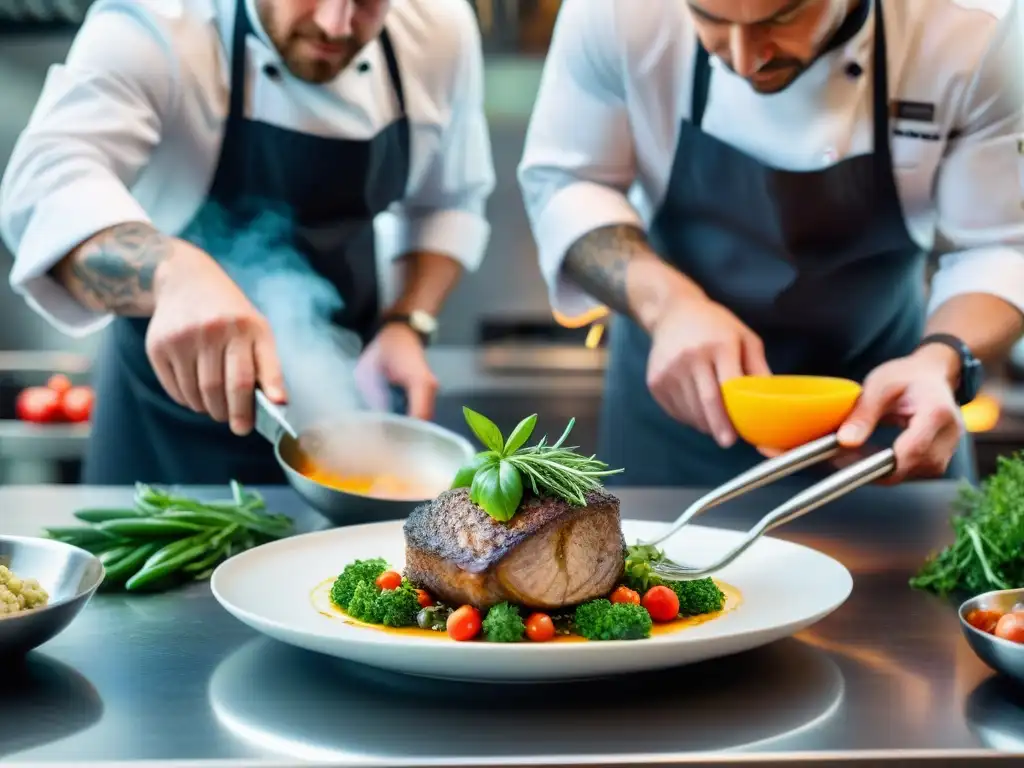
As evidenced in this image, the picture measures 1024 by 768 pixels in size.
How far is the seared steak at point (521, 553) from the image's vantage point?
110cm

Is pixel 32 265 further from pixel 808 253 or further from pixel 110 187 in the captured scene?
pixel 808 253

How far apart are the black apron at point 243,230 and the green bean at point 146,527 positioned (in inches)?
48.6

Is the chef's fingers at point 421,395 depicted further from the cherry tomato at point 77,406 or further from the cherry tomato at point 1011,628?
the cherry tomato at point 77,406

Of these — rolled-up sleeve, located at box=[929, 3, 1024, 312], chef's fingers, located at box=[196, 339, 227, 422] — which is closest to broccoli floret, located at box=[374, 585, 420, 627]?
chef's fingers, located at box=[196, 339, 227, 422]

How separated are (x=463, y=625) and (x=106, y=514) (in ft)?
2.17

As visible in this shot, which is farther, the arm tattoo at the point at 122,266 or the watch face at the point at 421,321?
the watch face at the point at 421,321

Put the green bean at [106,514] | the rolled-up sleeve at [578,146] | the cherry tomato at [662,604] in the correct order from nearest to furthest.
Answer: the cherry tomato at [662,604] < the green bean at [106,514] < the rolled-up sleeve at [578,146]

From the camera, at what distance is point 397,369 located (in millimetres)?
2549

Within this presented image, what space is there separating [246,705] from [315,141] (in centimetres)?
179

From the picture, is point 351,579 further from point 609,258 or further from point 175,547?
point 609,258

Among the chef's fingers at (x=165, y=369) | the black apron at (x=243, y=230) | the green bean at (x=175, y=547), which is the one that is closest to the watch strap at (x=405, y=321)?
the black apron at (x=243, y=230)

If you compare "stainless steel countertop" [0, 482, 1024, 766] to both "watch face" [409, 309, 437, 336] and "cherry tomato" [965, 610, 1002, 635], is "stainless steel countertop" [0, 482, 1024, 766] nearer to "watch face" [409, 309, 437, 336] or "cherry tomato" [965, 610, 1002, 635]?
"cherry tomato" [965, 610, 1002, 635]

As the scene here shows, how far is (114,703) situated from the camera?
973 millimetres

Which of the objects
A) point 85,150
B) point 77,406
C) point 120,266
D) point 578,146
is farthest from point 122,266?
point 77,406
